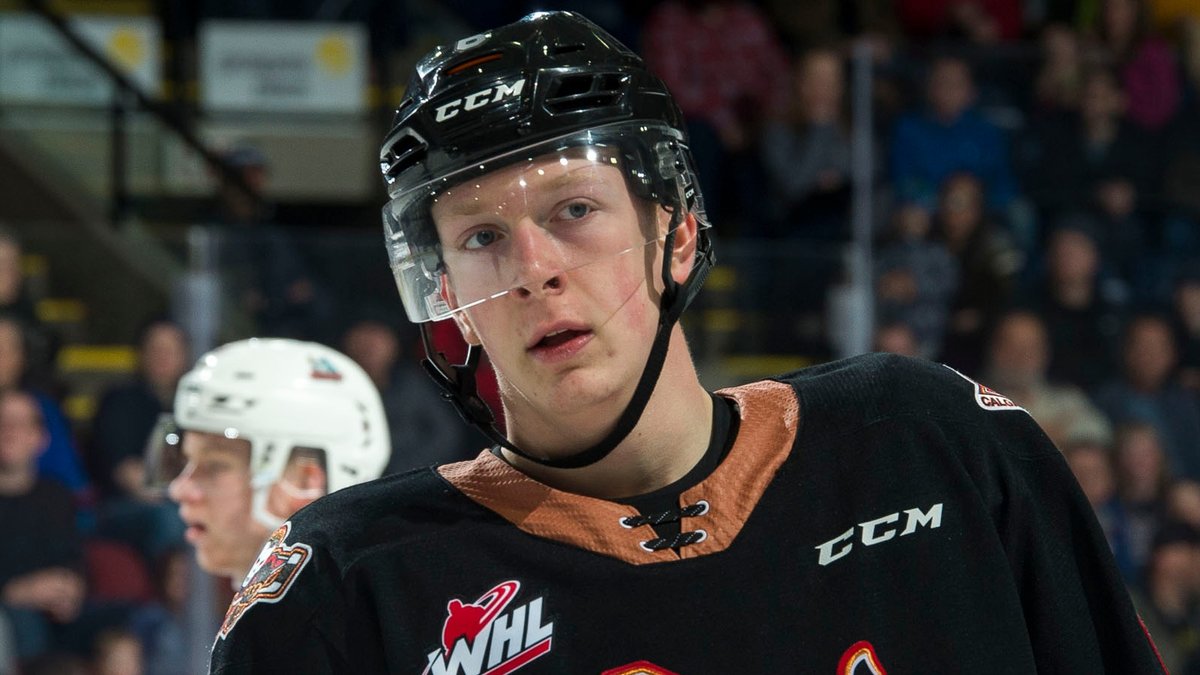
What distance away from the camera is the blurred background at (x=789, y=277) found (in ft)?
15.0

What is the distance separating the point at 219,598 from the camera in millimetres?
4301

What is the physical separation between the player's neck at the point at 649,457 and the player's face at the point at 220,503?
0.98 m

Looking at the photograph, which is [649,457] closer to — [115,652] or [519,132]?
[519,132]

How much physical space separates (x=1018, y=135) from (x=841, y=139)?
1.82ft

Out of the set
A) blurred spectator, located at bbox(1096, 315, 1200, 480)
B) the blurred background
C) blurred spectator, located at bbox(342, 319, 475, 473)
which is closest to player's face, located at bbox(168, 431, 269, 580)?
the blurred background

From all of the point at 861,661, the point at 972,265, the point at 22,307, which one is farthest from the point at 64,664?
the point at 861,661

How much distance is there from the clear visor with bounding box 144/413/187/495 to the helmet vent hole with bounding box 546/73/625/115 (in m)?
1.25

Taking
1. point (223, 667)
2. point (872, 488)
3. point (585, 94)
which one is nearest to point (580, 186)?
point (585, 94)

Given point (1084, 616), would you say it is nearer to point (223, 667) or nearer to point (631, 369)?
point (631, 369)

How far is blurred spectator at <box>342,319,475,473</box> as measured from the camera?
426cm

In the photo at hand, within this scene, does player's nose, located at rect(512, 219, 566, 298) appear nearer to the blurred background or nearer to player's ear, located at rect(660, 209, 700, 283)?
player's ear, located at rect(660, 209, 700, 283)

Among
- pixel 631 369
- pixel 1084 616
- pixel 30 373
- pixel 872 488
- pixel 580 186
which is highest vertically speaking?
pixel 580 186

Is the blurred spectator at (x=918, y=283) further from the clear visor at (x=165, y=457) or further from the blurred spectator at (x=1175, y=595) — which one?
the clear visor at (x=165, y=457)

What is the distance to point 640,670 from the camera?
59.9 inches
